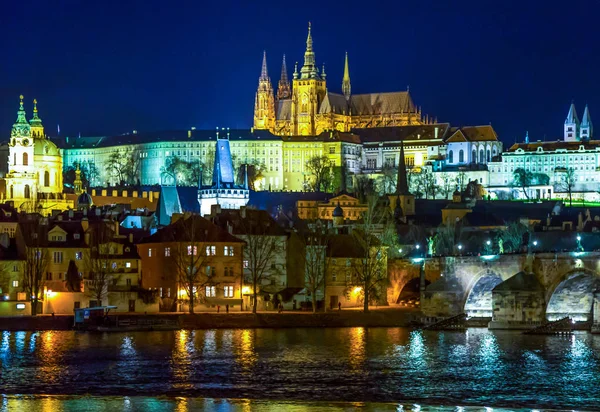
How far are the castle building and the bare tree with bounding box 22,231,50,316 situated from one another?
38055 mm

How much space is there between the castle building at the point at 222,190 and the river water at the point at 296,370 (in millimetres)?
45854

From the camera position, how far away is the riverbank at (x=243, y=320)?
6819 centimetres

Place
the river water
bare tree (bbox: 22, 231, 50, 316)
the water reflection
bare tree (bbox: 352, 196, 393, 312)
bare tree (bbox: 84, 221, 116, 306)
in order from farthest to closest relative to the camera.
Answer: bare tree (bbox: 352, 196, 393, 312), bare tree (bbox: 84, 221, 116, 306), bare tree (bbox: 22, 231, 50, 316), the water reflection, the river water

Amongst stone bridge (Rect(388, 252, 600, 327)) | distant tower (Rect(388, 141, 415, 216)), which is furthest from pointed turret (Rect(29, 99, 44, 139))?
stone bridge (Rect(388, 252, 600, 327))

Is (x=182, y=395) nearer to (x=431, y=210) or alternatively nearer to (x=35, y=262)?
(x=35, y=262)

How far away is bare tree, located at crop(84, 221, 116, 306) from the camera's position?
72812 mm

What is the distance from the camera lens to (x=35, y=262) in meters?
73.8

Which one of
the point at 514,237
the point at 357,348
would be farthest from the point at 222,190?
the point at 357,348

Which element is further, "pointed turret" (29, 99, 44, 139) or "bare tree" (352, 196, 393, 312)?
"pointed turret" (29, 99, 44, 139)

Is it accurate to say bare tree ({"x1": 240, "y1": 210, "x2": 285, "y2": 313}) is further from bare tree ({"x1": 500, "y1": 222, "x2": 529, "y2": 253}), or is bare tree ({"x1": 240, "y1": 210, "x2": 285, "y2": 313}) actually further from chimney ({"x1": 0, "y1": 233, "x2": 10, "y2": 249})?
bare tree ({"x1": 500, "y1": 222, "x2": 529, "y2": 253})

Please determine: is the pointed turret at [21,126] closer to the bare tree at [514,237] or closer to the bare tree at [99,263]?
the bare tree at [514,237]

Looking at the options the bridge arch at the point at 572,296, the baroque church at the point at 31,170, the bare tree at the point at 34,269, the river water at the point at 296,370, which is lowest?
the river water at the point at 296,370

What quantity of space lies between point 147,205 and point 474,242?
1980 inches

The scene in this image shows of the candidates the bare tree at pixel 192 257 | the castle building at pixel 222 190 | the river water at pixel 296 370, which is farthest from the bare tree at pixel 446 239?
the river water at pixel 296 370
